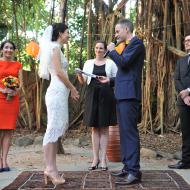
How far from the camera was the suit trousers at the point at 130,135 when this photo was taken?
4156 mm

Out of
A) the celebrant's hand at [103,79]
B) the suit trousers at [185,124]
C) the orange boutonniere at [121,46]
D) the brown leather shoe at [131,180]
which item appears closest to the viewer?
the brown leather shoe at [131,180]

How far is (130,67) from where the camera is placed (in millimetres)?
4191

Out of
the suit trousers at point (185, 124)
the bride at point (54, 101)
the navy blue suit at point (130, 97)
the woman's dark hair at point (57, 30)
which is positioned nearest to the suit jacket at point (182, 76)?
the suit trousers at point (185, 124)

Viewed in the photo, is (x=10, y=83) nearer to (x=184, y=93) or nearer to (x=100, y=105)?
(x=100, y=105)

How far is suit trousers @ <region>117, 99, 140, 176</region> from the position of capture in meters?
4.16

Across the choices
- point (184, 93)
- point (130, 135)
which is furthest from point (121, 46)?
point (184, 93)

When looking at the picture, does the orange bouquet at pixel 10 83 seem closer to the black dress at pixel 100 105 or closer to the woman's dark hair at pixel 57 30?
the black dress at pixel 100 105

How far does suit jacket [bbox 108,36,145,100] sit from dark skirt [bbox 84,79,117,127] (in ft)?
2.53

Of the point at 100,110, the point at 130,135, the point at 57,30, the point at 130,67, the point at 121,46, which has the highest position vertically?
the point at 57,30

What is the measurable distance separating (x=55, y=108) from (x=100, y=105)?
1071mm

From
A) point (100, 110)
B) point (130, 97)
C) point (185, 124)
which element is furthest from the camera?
point (185, 124)

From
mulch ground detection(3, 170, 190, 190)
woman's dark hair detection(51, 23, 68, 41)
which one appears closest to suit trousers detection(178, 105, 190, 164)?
mulch ground detection(3, 170, 190, 190)

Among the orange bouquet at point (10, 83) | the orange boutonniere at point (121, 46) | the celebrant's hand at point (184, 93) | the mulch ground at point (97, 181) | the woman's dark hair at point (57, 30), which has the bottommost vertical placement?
the mulch ground at point (97, 181)

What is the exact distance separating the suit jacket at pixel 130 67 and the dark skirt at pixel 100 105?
2.53ft
